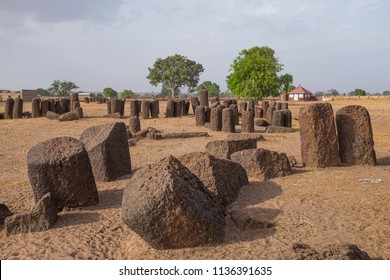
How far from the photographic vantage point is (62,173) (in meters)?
6.96

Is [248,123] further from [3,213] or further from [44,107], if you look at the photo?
[44,107]

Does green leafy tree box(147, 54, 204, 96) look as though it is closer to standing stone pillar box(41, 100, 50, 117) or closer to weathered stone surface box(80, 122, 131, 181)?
standing stone pillar box(41, 100, 50, 117)

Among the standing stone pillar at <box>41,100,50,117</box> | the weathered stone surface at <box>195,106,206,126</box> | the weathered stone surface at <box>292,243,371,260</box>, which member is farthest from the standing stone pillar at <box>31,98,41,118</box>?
the weathered stone surface at <box>292,243,371,260</box>

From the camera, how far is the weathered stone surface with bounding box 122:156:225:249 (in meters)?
5.08

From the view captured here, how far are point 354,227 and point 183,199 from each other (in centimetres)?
256

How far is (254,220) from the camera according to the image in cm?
578

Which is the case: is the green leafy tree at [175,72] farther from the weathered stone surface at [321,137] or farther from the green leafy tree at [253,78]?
the weathered stone surface at [321,137]

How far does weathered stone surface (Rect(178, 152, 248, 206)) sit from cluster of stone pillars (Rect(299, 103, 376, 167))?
2.78 m

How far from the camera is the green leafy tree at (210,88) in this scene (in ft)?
336

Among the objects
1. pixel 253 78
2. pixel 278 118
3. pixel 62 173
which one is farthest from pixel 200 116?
pixel 253 78

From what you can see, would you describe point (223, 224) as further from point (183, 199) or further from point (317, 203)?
point (317, 203)

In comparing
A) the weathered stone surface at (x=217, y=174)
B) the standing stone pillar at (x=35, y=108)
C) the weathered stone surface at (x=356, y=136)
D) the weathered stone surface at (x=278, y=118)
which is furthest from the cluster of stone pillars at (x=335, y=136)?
the standing stone pillar at (x=35, y=108)

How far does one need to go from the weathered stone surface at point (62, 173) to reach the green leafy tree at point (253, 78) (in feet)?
121
